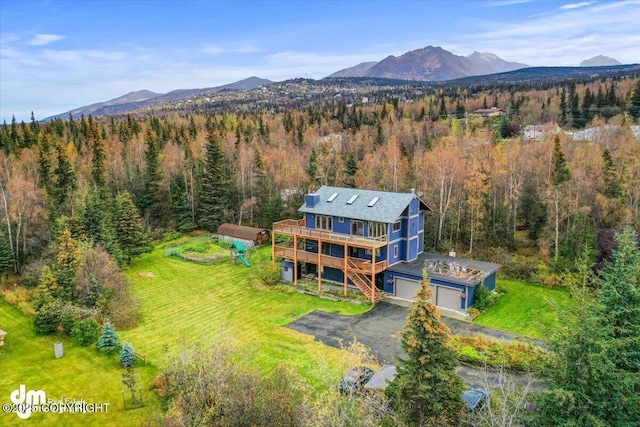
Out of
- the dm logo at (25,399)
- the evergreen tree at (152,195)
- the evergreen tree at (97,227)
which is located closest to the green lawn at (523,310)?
the dm logo at (25,399)

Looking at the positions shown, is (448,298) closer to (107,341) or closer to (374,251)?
(374,251)

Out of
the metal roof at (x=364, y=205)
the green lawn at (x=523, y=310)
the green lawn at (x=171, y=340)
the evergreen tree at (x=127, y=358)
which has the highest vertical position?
the metal roof at (x=364, y=205)

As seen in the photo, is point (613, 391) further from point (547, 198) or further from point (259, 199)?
point (259, 199)

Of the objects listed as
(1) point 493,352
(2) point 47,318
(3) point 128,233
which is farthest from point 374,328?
(3) point 128,233

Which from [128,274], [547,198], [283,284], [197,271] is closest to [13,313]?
[128,274]

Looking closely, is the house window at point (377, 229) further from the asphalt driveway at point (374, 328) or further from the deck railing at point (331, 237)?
the asphalt driveway at point (374, 328)

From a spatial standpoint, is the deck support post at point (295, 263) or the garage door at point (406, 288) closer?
the garage door at point (406, 288)

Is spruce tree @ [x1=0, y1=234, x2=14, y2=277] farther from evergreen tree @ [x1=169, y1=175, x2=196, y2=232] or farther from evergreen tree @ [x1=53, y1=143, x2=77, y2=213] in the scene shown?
evergreen tree @ [x1=169, y1=175, x2=196, y2=232]
